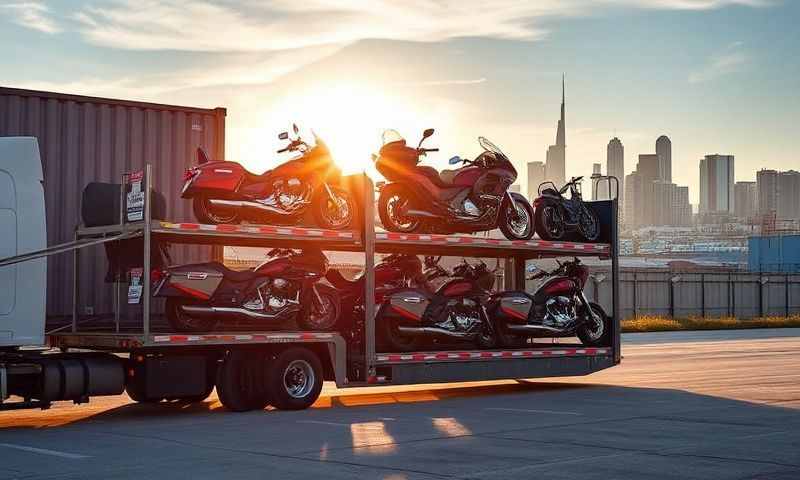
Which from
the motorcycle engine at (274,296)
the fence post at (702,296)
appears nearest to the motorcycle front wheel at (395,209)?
the motorcycle engine at (274,296)

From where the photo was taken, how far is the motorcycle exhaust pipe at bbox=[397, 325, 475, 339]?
1595 cm

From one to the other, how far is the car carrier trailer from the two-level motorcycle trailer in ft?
0.04

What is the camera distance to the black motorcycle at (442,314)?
15.8m

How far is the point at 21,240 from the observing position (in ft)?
41.3

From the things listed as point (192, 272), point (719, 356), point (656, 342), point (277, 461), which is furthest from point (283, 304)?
point (656, 342)

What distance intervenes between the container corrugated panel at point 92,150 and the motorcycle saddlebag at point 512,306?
14.3ft

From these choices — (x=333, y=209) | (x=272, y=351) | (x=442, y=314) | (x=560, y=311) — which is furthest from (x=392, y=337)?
(x=560, y=311)

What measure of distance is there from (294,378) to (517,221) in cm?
488

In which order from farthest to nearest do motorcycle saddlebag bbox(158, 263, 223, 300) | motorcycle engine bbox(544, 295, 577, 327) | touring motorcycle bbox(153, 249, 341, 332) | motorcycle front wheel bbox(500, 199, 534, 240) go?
1. motorcycle engine bbox(544, 295, 577, 327)
2. motorcycle front wheel bbox(500, 199, 534, 240)
3. touring motorcycle bbox(153, 249, 341, 332)
4. motorcycle saddlebag bbox(158, 263, 223, 300)

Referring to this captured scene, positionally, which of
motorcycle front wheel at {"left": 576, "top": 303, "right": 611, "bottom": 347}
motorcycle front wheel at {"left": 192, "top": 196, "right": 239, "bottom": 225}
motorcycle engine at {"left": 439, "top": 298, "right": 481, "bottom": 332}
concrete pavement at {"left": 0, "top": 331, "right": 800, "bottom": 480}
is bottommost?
concrete pavement at {"left": 0, "top": 331, "right": 800, "bottom": 480}

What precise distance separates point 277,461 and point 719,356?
1821cm

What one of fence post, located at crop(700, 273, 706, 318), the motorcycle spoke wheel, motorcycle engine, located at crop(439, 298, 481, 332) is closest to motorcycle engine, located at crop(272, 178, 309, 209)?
motorcycle engine, located at crop(439, 298, 481, 332)

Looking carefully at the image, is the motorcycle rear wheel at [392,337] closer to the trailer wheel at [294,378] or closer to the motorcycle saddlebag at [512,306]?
the trailer wheel at [294,378]

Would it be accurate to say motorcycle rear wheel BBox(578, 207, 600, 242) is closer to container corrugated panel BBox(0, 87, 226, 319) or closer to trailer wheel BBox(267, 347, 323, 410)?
trailer wheel BBox(267, 347, 323, 410)
